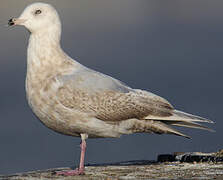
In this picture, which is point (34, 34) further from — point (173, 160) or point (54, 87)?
point (173, 160)

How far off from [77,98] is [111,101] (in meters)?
0.78

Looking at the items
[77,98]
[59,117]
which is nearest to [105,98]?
[77,98]

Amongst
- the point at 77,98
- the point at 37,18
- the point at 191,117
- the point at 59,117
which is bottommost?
the point at 59,117

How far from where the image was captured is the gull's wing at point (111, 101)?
10.6 metres

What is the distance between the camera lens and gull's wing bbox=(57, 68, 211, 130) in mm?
10633

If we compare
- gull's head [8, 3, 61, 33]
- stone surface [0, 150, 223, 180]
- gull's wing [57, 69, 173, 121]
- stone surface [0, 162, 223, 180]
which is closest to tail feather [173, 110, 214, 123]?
gull's wing [57, 69, 173, 121]

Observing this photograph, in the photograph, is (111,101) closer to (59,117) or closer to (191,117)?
(59,117)

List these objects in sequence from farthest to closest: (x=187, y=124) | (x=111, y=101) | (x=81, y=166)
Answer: (x=187, y=124) < (x=111, y=101) < (x=81, y=166)

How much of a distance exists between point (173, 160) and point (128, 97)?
1.64 meters

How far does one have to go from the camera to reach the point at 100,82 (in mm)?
10938

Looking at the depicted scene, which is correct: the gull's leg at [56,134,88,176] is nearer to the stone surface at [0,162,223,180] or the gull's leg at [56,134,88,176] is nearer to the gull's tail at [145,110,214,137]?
the stone surface at [0,162,223,180]

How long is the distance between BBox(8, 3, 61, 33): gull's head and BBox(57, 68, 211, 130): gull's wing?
118 centimetres

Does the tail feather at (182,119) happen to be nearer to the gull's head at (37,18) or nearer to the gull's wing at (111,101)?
the gull's wing at (111,101)

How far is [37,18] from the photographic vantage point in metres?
11.1
